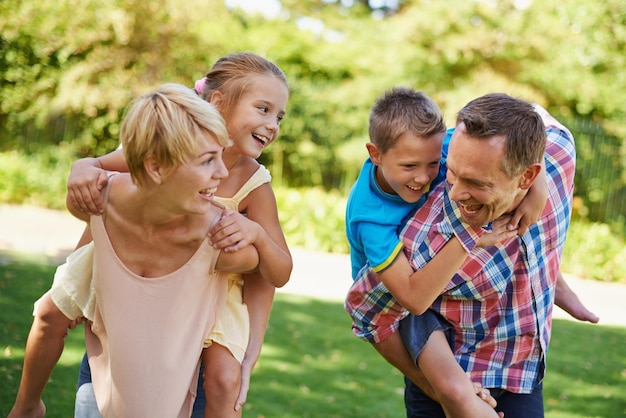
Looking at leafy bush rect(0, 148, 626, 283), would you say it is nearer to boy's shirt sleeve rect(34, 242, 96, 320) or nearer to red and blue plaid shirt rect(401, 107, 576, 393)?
red and blue plaid shirt rect(401, 107, 576, 393)

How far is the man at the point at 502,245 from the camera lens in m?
2.59

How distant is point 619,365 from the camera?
790cm

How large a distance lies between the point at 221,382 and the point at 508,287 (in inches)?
45.6

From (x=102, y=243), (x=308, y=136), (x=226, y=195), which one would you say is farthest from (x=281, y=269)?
(x=308, y=136)

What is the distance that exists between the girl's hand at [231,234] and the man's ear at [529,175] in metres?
0.94

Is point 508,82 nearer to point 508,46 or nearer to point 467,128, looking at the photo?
point 508,46

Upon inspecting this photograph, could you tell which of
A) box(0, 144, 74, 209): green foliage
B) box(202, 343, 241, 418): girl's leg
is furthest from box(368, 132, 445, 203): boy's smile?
box(0, 144, 74, 209): green foliage

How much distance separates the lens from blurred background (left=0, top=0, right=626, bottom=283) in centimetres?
1425

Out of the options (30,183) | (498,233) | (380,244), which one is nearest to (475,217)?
(498,233)

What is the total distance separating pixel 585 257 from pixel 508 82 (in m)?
5.08

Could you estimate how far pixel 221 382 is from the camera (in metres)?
2.72

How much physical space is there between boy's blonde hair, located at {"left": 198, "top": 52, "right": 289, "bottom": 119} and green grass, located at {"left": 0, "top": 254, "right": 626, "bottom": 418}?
2.53 m

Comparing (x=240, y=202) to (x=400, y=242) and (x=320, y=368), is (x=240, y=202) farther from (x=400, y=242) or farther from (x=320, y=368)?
(x=320, y=368)

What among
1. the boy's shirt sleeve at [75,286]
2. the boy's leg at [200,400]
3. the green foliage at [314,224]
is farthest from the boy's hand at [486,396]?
the green foliage at [314,224]
